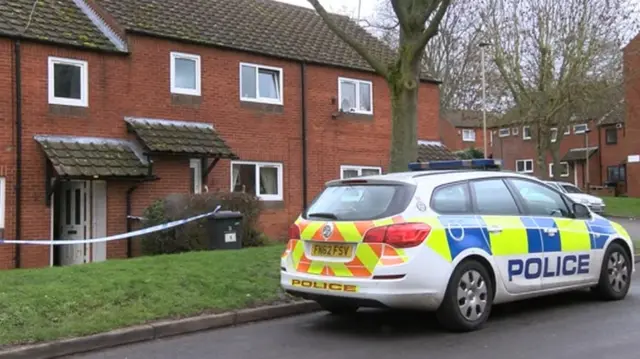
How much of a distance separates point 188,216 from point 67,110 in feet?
11.1

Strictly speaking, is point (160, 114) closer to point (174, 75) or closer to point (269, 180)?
point (174, 75)

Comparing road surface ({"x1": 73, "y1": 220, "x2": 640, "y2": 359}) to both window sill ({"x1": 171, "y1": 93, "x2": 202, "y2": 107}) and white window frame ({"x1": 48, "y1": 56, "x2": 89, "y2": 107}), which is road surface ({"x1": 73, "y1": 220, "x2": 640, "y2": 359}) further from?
window sill ({"x1": 171, "y1": 93, "x2": 202, "y2": 107})

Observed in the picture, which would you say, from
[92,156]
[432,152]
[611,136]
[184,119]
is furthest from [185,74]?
[611,136]

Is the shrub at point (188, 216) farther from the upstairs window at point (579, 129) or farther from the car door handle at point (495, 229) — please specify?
the upstairs window at point (579, 129)

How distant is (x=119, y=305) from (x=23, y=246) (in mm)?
6595

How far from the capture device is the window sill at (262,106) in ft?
54.6

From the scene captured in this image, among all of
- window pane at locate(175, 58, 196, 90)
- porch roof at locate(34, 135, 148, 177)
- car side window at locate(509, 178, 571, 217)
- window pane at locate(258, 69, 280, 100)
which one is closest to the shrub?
porch roof at locate(34, 135, 148, 177)

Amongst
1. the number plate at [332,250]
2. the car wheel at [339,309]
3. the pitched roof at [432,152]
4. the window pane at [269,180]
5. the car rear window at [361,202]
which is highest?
the pitched roof at [432,152]

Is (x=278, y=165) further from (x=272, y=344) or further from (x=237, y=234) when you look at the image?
(x=272, y=344)

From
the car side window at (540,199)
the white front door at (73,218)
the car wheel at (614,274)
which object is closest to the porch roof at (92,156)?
the white front door at (73,218)

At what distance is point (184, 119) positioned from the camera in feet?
51.0

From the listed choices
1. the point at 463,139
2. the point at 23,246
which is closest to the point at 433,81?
the point at 23,246

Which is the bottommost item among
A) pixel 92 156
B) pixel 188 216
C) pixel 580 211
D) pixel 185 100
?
pixel 188 216

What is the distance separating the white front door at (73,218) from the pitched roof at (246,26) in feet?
11.7
